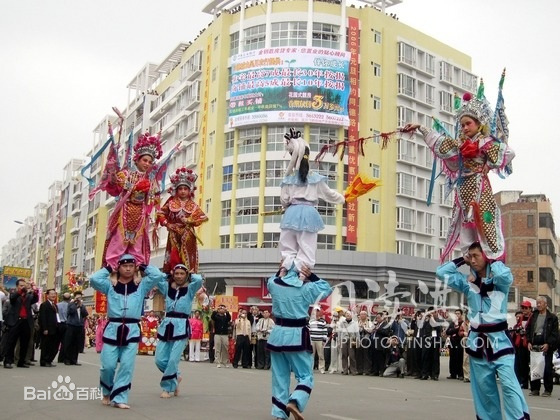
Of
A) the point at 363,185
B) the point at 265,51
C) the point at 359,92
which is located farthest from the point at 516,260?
the point at 363,185

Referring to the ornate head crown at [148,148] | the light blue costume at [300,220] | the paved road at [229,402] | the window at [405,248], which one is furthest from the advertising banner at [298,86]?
the light blue costume at [300,220]

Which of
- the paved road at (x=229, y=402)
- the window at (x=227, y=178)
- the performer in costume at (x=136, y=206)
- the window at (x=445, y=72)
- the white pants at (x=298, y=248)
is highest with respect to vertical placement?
the window at (x=445, y=72)

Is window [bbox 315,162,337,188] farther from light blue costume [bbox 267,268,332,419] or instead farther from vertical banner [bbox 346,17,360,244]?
light blue costume [bbox 267,268,332,419]

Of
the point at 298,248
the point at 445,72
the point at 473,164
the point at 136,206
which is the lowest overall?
the point at 298,248

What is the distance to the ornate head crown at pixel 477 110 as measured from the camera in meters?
7.82

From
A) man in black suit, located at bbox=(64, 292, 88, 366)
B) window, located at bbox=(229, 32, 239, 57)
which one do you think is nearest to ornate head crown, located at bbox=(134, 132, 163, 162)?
man in black suit, located at bbox=(64, 292, 88, 366)

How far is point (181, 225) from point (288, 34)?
36.9m

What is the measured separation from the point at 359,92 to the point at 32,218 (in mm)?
102239

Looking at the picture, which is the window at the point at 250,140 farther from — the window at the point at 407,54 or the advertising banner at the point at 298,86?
the window at the point at 407,54

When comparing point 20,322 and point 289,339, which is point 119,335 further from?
point 20,322

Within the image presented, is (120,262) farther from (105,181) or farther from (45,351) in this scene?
(45,351)

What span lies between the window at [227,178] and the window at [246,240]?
10.5 ft

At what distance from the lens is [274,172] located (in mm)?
45000

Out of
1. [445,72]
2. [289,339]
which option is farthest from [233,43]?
[289,339]
